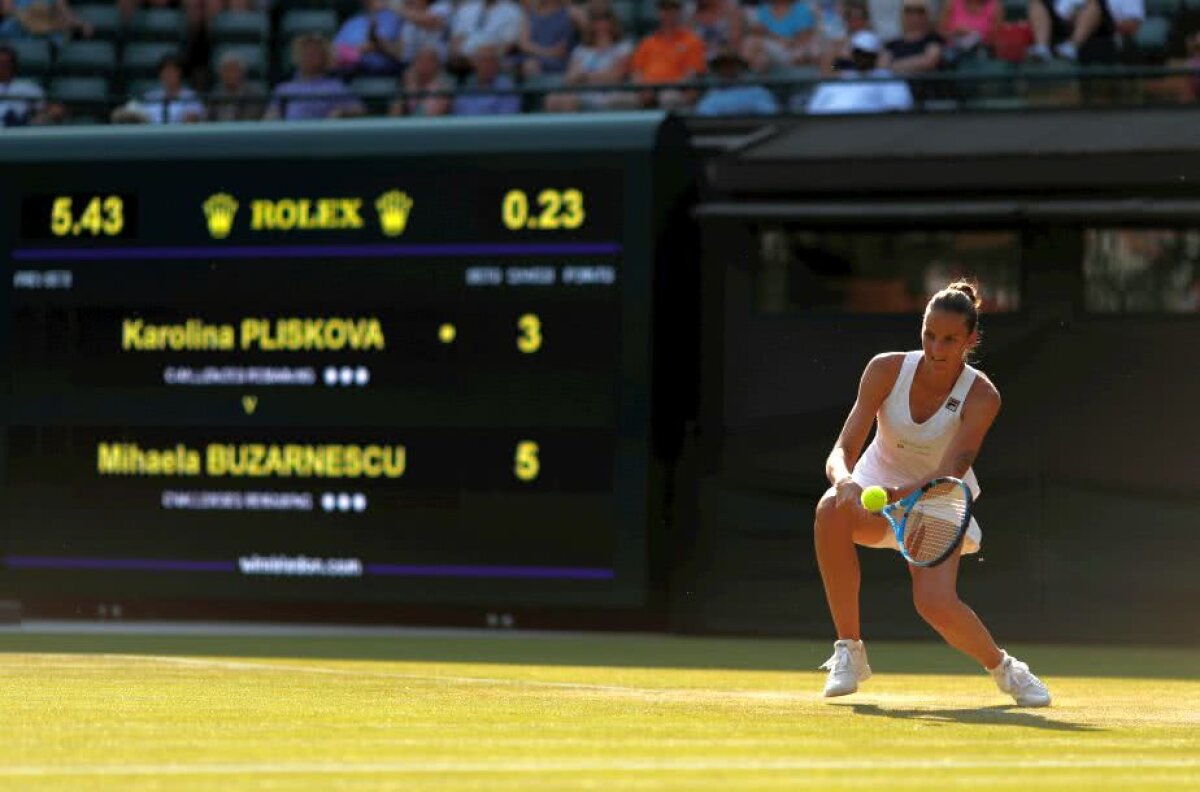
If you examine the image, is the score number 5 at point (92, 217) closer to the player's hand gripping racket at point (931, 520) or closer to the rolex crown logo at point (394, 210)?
the rolex crown logo at point (394, 210)

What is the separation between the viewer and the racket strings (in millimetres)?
8914

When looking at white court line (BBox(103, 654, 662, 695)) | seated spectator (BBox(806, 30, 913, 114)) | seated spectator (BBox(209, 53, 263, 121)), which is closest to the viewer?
white court line (BBox(103, 654, 662, 695))

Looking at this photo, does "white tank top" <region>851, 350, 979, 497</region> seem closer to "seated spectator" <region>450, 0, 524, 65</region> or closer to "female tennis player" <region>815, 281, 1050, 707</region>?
"female tennis player" <region>815, 281, 1050, 707</region>

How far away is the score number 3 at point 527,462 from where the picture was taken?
48.5ft

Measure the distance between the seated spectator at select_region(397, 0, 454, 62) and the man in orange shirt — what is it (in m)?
1.67

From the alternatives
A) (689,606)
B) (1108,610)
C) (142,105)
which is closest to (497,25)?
(142,105)

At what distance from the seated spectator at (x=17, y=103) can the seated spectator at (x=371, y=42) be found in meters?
2.00

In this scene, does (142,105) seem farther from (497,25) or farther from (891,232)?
(891,232)

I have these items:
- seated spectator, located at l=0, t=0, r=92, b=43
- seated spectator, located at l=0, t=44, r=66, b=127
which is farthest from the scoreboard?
seated spectator, located at l=0, t=0, r=92, b=43

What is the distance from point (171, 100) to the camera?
16.0 meters

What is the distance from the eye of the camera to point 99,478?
15.6 m

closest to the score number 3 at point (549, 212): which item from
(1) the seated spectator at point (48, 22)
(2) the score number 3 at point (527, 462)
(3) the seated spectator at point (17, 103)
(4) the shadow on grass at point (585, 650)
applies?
(2) the score number 3 at point (527, 462)

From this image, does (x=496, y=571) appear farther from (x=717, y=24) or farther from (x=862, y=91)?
(x=717, y=24)

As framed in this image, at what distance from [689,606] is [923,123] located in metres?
3.22
